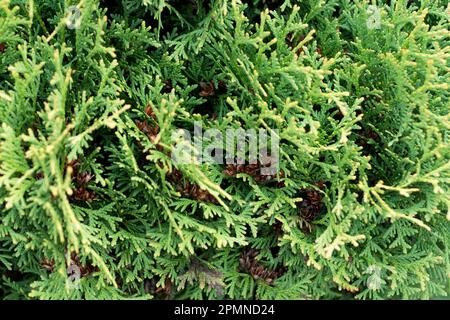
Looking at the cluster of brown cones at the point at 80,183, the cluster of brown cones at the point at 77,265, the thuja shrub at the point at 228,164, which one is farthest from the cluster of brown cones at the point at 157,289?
the cluster of brown cones at the point at 80,183

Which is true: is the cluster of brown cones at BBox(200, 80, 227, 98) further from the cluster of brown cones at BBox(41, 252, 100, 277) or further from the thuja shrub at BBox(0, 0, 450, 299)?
the cluster of brown cones at BBox(41, 252, 100, 277)

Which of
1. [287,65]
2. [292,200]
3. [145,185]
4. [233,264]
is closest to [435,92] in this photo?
[287,65]

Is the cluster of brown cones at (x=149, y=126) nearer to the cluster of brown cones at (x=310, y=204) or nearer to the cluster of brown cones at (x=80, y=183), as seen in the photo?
the cluster of brown cones at (x=80, y=183)

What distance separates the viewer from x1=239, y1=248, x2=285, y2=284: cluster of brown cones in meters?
2.74

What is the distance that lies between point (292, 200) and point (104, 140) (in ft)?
3.47

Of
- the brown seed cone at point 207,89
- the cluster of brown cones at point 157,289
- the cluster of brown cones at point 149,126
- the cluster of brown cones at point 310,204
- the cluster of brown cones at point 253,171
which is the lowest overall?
the cluster of brown cones at point 157,289

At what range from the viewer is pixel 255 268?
2.75 metres

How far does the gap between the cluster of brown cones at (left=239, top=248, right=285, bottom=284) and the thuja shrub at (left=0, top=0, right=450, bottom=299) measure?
0.05 ft

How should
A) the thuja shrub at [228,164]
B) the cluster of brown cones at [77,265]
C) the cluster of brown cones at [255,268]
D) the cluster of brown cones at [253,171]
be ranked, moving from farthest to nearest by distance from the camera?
the cluster of brown cones at [255,268], the cluster of brown cones at [253,171], the cluster of brown cones at [77,265], the thuja shrub at [228,164]

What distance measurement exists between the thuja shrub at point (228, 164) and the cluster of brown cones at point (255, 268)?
0.02 meters

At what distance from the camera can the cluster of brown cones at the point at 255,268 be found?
2.74 m

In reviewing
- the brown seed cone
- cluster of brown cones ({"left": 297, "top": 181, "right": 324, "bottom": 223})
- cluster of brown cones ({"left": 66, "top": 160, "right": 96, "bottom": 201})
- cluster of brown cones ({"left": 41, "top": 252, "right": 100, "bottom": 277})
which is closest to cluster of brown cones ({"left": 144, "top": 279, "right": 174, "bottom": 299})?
cluster of brown cones ({"left": 41, "top": 252, "right": 100, "bottom": 277})

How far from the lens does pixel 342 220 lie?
99.7 inches

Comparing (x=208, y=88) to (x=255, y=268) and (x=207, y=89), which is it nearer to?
(x=207, y=89)
